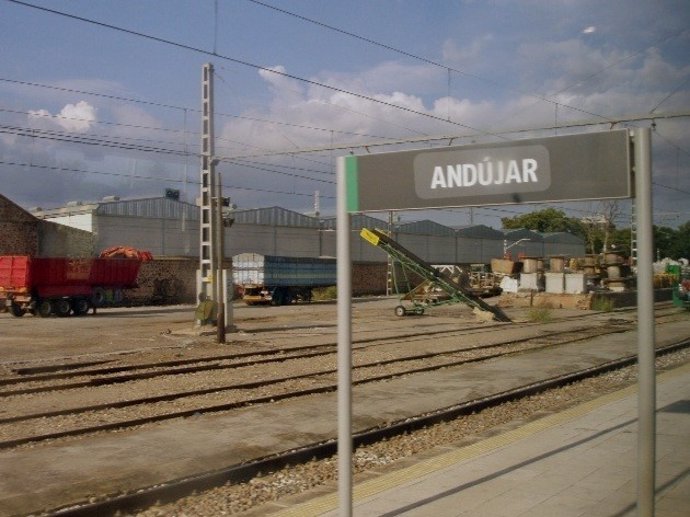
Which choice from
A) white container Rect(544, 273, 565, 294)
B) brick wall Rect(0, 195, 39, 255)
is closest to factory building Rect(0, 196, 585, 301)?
brick wall Rect(0, 195, 39, 255)

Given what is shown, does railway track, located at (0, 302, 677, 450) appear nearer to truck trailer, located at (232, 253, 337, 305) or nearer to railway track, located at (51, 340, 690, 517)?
railway track, located at (51, 340, 690, 517)

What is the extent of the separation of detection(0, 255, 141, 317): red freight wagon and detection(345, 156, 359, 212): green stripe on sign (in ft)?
98.6

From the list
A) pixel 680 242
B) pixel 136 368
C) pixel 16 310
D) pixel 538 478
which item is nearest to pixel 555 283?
pixel 16 310

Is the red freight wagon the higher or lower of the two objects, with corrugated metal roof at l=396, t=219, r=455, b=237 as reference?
lower

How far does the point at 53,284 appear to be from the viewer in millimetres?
32656

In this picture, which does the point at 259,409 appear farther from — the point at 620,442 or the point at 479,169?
the point at 479,169

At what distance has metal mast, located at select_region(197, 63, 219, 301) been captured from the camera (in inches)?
838

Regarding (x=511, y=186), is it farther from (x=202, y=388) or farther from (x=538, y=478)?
(x=202, y=388)

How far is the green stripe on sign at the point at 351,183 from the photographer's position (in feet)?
13.7

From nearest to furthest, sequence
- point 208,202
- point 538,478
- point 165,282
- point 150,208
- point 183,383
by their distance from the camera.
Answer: point 538,478 → point 183,383 → point 208,202 → point 165,282 → point 150,208

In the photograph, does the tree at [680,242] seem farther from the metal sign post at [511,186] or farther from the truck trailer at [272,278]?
the truck trailer at [272,278]

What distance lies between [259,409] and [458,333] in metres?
15.0

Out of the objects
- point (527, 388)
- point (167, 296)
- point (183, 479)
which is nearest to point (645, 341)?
point (183, 479)

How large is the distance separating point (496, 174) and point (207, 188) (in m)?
18.5
